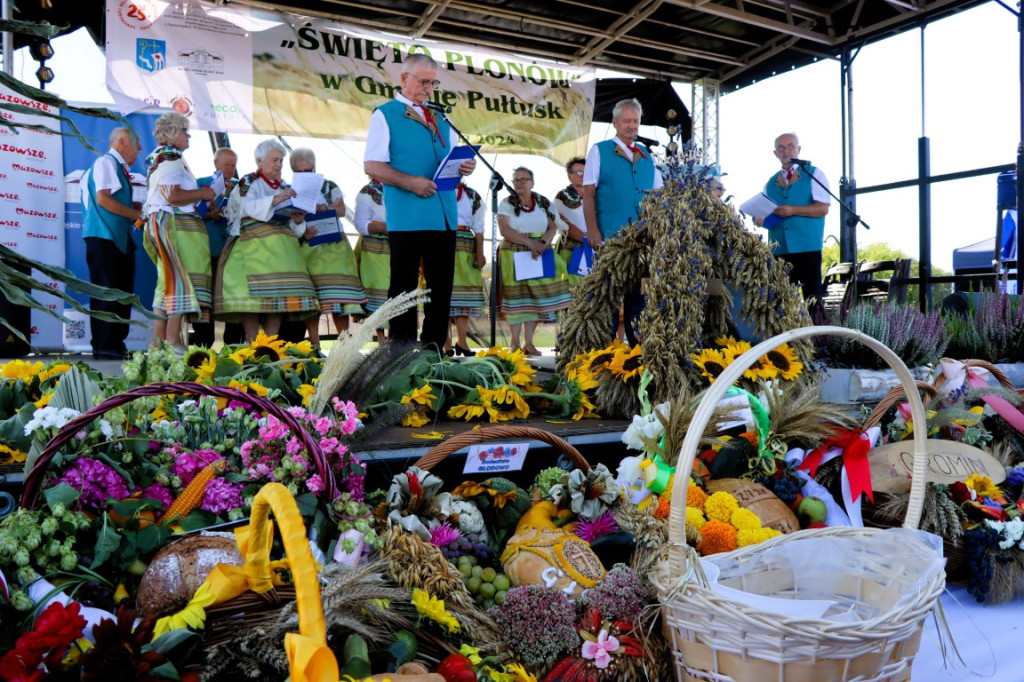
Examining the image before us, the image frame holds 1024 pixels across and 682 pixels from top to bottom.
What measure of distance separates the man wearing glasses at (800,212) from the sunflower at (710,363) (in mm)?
3128

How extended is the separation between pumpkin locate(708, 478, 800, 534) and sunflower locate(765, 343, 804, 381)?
0.53 m

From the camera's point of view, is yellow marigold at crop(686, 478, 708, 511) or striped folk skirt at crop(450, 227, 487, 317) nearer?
yellow marigold at crop(686, 478, 708, 511)

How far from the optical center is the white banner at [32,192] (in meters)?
4.97

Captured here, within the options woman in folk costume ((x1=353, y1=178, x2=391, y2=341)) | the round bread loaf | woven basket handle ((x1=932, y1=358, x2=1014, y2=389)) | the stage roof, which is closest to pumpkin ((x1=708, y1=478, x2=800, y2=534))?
woven basket handle ((x1=932, y1=358, x2=1014, y2=389))

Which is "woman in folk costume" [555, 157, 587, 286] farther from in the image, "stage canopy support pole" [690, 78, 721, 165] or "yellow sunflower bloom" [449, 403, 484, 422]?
"yellow sunflower bloom" [449, 403, 484, 422]

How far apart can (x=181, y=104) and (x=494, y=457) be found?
183 inches

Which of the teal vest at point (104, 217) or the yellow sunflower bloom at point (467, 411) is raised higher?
the teal vest at point (104, 217)

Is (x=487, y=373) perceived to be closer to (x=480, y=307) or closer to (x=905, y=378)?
(x=905, y=378)

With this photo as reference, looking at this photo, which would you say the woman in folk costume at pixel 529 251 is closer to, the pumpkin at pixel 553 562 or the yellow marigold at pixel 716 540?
the yellow marigold at pixel 716 540

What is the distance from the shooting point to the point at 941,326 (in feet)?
9.95

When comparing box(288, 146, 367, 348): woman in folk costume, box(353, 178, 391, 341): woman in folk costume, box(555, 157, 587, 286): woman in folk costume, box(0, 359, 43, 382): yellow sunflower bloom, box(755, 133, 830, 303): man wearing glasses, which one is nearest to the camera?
box(0, 359, 43, 382): yellow sunflower bloom

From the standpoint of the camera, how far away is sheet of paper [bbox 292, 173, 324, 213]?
194 inches

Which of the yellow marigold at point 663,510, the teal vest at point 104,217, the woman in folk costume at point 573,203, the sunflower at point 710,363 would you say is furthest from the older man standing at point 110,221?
the yellow marigold at point 663,510

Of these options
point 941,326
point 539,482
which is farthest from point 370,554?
point 941,326
